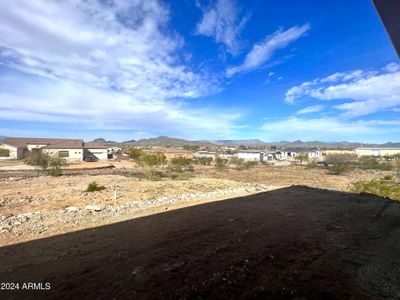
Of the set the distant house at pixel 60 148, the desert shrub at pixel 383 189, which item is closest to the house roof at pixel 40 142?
the distant house at pixel 60 148

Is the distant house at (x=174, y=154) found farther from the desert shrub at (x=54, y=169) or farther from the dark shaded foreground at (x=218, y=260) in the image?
the dark shaded foreground at (x=218, y=260)

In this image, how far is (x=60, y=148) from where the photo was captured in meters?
56.6

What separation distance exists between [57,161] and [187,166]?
21559 millimetres

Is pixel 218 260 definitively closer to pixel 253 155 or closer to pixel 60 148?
pixel 60 148

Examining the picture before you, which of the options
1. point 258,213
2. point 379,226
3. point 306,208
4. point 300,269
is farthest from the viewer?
point 306,208

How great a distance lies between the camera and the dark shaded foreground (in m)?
4.62

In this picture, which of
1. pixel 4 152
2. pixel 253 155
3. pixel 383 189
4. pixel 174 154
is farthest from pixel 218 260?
pixel 253 155

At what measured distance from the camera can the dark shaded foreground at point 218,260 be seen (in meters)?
4.62

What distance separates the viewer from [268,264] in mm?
5652

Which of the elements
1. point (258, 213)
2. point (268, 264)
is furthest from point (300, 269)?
point (258, 213)

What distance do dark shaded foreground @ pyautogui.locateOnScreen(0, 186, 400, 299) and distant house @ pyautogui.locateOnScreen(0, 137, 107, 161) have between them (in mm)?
53906

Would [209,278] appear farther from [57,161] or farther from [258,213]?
[57,161]

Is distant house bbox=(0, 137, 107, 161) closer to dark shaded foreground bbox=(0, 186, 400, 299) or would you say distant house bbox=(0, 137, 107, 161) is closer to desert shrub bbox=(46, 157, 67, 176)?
desert shrub bbox=(46, 157, 67, 176)

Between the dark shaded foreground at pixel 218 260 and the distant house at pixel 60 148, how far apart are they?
53.9 m
